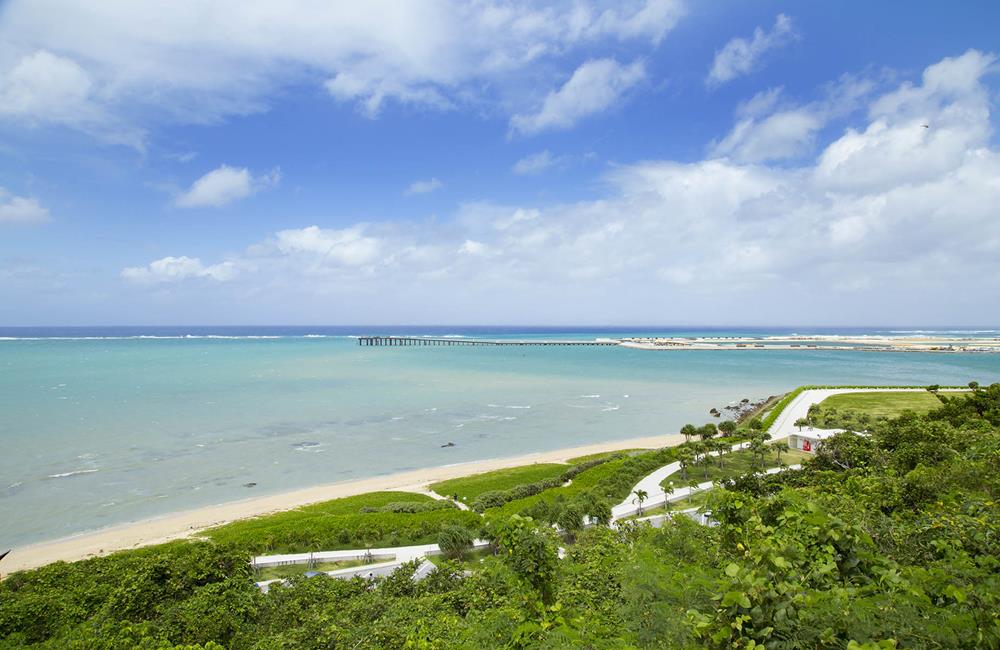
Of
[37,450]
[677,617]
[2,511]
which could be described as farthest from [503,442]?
[677,617]

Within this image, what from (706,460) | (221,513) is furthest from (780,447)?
(221,513)

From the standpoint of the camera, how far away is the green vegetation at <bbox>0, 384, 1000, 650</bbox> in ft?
13.2

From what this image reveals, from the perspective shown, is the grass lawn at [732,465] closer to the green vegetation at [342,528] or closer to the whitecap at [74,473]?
the green vegetation at [342,528]

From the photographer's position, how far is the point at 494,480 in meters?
28.8

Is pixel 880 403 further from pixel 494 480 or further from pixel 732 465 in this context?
pixel 494 480

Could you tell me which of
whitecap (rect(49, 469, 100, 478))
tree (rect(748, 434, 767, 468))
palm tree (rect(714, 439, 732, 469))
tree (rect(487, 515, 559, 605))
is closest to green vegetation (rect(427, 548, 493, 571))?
tree (rect(487, 515, 559, 605))

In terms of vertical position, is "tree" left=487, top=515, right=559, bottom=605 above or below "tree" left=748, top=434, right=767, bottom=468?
above

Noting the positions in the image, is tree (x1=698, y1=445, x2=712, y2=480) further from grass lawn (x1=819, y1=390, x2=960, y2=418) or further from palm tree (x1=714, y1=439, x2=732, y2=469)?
grass lawn (x1=819, y1=390, x2=960, y2=418)

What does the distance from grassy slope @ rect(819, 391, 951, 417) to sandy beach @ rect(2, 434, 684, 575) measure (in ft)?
67.2

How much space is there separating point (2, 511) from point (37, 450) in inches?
433

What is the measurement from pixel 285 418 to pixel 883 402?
173ft

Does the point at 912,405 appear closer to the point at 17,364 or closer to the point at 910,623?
the point at 910,623

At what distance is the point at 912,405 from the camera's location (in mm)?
41938

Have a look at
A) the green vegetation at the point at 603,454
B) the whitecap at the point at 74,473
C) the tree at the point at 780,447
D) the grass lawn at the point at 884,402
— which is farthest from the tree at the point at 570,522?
the grass lawn at the point at 884,402
